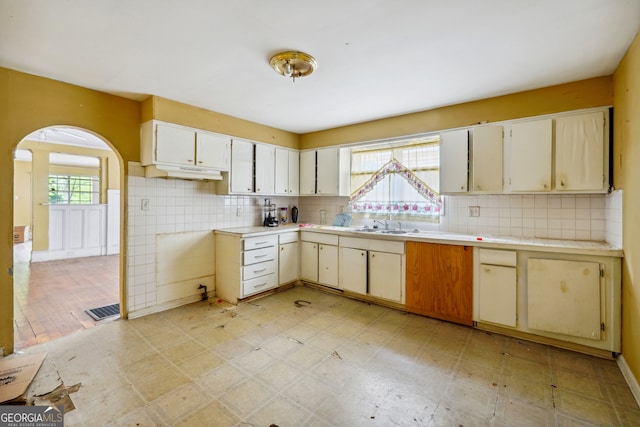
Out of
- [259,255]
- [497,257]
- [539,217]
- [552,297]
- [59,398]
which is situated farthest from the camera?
[259,255]

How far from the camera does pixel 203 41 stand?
208 centimetres

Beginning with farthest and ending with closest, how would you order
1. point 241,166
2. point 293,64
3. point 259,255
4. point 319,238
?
point 319,238 → point 241,166 → point 259,255 → point 293,64

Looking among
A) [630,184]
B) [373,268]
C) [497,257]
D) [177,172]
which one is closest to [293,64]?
[177,172]

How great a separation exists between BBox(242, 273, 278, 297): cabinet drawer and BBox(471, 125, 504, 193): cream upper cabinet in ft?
9.33

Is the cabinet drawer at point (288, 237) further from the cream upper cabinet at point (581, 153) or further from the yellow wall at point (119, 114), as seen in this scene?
the cream upper cabinet at point (581, 153)

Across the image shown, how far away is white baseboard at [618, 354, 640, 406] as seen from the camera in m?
1.88

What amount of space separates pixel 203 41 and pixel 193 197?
2.14m

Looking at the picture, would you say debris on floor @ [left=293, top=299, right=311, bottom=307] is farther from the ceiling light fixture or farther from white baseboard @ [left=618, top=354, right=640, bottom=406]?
white baseboard @ [left=618, top=354, right=640, bottom=406]

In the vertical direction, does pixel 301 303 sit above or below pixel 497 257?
below

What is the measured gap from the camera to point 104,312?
3320mm

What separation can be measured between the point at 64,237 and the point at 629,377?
901 centimetres

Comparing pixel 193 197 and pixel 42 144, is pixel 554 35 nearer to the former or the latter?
pixel 193 197

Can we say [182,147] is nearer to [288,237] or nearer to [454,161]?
[288,237]

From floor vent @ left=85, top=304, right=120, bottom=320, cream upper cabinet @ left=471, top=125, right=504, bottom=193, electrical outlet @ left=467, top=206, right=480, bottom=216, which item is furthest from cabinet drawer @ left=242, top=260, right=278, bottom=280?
cream upper cabinet @ left=471, top=125, right=504, bottom=193
